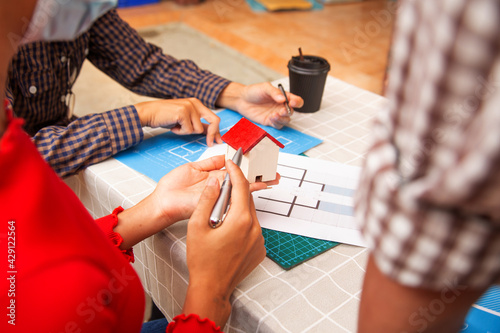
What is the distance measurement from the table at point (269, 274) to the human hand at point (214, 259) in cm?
4

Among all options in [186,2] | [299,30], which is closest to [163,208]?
[299,30]

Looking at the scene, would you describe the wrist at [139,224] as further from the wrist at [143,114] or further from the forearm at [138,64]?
the forearm at [138,64]

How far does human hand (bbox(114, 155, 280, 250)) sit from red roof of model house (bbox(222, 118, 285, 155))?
0.06 meters

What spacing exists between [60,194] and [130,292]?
0.17 meters

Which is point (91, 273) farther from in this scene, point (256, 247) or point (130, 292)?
point (256, 247)

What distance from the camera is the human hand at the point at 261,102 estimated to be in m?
1.04

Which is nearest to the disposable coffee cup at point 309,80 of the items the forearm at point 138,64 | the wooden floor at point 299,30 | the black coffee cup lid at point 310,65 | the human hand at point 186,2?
the black coffee cup lid at point 310,65

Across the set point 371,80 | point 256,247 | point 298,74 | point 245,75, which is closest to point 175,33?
point 245,75

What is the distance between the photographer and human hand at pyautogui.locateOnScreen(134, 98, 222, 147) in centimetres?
97

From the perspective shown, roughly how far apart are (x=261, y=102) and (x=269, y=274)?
0.56 metres

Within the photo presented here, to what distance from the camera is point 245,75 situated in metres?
2.81

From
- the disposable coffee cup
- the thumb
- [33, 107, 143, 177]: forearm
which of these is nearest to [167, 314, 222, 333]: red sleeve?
the thumb

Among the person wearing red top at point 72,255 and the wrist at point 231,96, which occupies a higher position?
the person wearing red top at point 72,255

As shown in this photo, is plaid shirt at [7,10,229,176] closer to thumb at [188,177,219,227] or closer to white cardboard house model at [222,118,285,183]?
white cardboard house model at [222,118,285,183]
